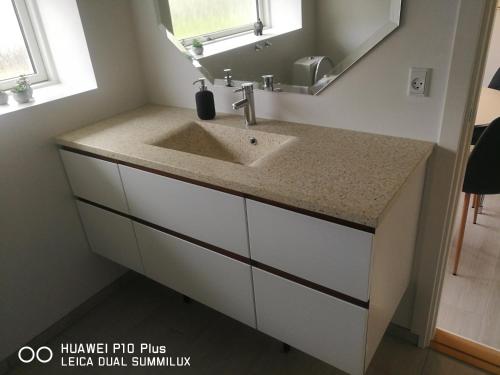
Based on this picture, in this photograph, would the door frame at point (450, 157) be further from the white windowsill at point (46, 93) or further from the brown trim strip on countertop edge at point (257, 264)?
the white windowsill at point (46, 93)

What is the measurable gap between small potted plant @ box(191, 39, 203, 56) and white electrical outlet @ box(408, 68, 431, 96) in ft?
3.01

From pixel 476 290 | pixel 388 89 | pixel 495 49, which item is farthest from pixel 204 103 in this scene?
pixel 495 49

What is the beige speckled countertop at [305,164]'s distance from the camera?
1101 mm

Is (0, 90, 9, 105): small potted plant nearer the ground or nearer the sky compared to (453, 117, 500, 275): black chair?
nearer the sky

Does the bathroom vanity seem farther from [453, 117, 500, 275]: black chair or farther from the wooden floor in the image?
[453, 117, 500, 275]: black chair

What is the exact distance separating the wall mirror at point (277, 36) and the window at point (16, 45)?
59 centimetres

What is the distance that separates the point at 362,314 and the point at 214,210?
562 millimetres

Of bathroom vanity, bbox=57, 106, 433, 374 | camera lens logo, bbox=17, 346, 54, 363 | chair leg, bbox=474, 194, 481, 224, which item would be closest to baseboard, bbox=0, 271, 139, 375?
camera lens logo, bbox=17, 346, 54, 363

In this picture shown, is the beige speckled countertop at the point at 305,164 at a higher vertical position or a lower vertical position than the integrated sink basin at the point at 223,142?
higher

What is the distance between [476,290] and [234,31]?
1728mm

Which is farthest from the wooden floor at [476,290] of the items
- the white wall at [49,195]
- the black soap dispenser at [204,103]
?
the white wall at [49,195]

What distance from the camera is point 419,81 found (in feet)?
4.28

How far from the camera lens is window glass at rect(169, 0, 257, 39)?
1660mm

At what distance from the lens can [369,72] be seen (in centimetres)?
140
